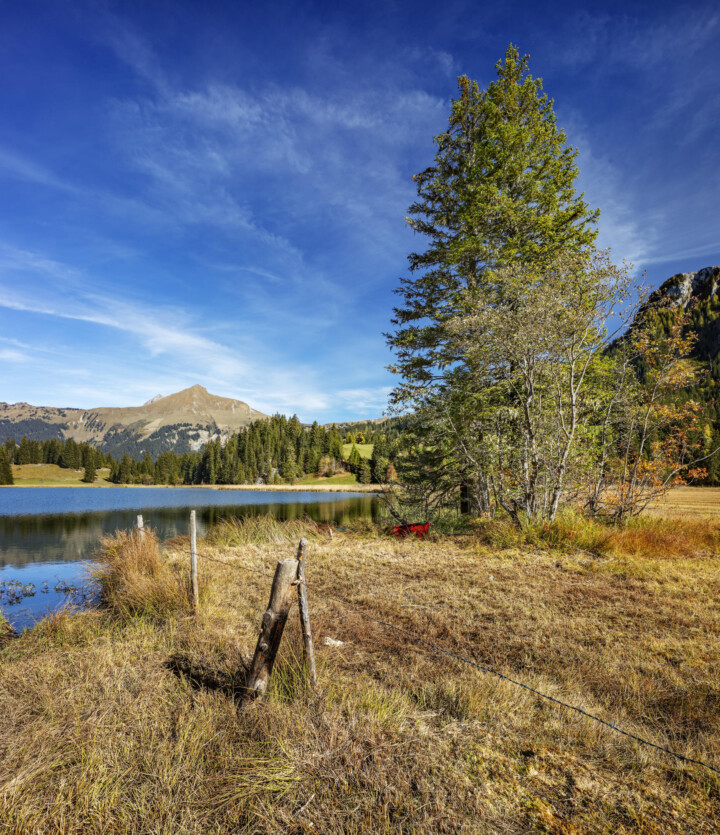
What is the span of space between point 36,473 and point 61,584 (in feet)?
425

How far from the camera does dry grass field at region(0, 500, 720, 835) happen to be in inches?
91.6

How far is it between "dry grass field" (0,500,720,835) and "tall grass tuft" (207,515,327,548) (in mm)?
6493

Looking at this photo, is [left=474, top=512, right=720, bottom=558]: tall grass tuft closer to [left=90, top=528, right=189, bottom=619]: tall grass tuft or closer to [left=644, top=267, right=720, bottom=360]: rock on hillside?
[left=90, top=528, right=189, bottom=619]: tall grass tuft

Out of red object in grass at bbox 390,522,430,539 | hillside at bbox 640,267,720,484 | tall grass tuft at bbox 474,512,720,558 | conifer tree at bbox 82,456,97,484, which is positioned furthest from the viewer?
conifer tree at bbox 82,456,97,484

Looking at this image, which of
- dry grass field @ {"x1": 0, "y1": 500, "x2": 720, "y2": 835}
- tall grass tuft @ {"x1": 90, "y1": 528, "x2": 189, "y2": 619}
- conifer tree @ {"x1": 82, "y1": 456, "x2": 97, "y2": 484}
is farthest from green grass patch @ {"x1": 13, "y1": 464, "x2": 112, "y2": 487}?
dry grass field @ {"x1": 0, "y1": 500, "x2": 720, "y2": 835}

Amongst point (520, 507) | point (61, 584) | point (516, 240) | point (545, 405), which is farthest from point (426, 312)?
point (61, 584)

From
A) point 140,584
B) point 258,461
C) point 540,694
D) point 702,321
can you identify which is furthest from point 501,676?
point 702,321

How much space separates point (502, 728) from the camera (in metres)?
3.09

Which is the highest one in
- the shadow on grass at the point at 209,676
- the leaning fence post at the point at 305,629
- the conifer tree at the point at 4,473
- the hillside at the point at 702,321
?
the hillside at the point at 702,321

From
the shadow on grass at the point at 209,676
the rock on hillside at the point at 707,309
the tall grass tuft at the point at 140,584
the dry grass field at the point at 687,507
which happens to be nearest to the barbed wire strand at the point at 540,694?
the shadow on grass at the point at 209,676

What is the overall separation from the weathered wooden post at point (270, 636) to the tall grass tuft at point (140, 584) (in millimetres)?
3655

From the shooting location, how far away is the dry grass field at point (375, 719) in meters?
2.33

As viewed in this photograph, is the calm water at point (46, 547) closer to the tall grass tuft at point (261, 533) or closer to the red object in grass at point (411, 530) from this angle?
the tall grass tuft at point (261, 533)

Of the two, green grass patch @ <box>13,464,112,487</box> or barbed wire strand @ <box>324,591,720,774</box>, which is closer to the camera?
barbed wire strand @ <box>324,591,720,774</box>
